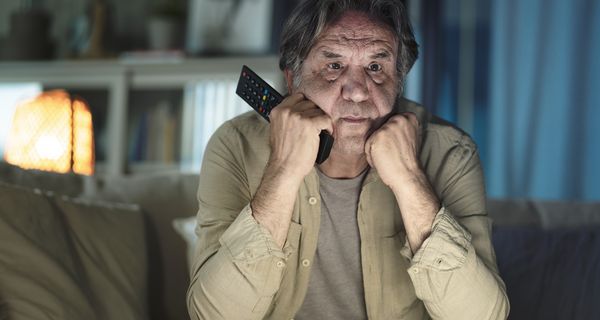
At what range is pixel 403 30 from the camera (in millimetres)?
1480

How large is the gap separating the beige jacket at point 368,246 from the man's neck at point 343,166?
3 centimetres

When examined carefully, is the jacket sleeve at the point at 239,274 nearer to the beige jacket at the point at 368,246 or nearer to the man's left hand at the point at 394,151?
the beige jacket at the point at 368,246

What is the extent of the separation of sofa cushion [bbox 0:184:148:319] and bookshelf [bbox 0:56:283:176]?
4.83 ft

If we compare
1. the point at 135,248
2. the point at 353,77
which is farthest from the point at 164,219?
the point at 353,77

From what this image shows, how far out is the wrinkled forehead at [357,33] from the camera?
1424 mm

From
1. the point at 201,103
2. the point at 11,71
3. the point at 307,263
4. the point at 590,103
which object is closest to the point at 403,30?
the point at 307,263

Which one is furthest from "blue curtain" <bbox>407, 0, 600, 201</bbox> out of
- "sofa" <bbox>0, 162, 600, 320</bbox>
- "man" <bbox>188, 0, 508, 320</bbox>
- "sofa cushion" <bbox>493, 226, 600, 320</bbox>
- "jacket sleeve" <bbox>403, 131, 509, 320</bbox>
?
"jacket sleeve" <bbox>403, 131, 509, 320</bbox>

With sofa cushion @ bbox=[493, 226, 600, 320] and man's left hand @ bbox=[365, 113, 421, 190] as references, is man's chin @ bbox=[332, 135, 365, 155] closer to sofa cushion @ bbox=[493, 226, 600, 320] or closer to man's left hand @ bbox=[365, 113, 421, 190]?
man's left hand @ bbox=[365, 113, 421, 190]

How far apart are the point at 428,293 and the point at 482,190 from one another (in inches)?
10.4

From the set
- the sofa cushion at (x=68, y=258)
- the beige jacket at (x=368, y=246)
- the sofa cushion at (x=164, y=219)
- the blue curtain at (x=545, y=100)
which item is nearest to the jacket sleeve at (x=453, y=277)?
the beige jacket at (x=368, y=246)

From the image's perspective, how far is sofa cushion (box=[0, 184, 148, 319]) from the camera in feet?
4.13

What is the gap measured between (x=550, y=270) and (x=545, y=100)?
1.07 meters

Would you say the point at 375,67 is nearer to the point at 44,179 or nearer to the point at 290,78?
the point at 290,78

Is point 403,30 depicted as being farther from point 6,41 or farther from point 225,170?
point 6,41
